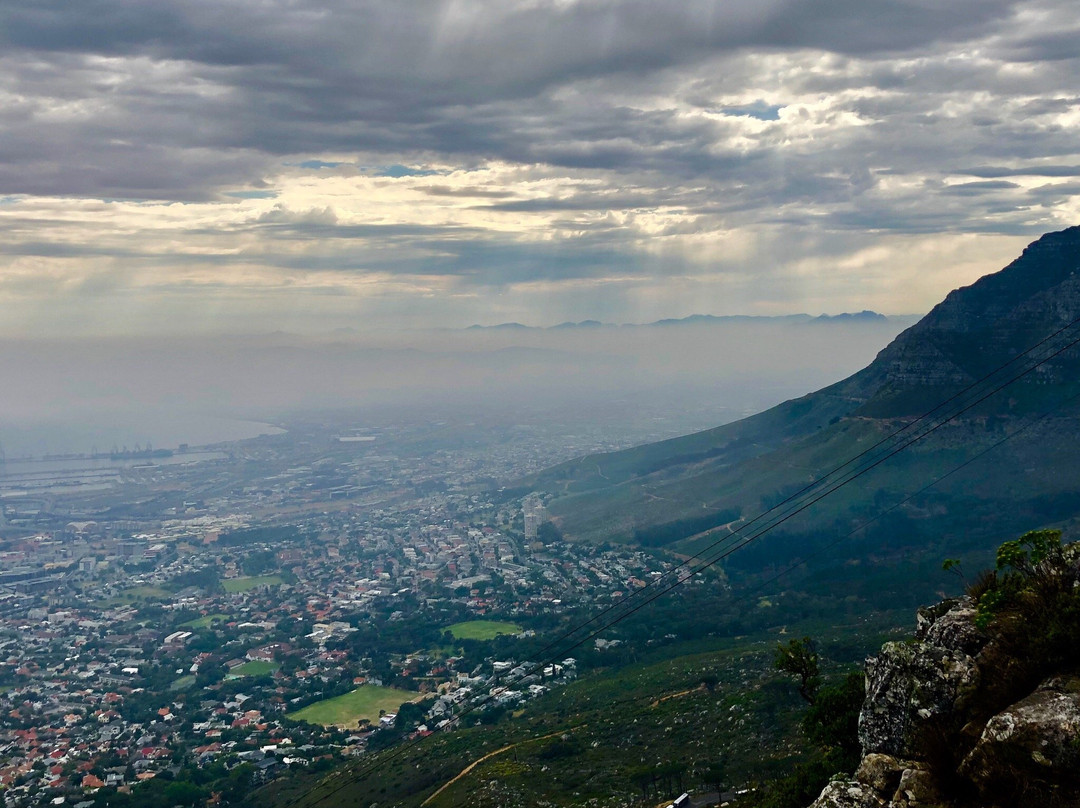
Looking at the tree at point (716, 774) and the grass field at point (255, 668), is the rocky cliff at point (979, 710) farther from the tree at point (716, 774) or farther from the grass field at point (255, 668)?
the grass field at point (255, 668)

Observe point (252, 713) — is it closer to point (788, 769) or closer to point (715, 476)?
point (788, 769)

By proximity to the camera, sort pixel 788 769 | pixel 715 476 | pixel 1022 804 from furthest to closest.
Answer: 1. pixel 715 476
2. pixel 788 769
3. pixel 1022 804

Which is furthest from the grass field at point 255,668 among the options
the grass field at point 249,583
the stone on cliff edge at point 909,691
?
the stone on cliff edge at point 909,691

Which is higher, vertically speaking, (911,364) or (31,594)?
(911,364)

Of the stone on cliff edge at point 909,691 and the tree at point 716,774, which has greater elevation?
the stone on cliff edge at point 909,691

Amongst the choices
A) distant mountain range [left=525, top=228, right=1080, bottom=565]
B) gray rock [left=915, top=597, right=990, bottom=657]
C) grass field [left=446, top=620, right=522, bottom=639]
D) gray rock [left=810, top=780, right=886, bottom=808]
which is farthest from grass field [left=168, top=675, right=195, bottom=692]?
gray rock [left=915, top=597, right=990, bottom=657]

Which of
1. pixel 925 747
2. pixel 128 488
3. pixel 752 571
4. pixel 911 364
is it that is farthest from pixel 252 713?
pixel 128 488

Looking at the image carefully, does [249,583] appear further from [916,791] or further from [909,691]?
[916,791]
